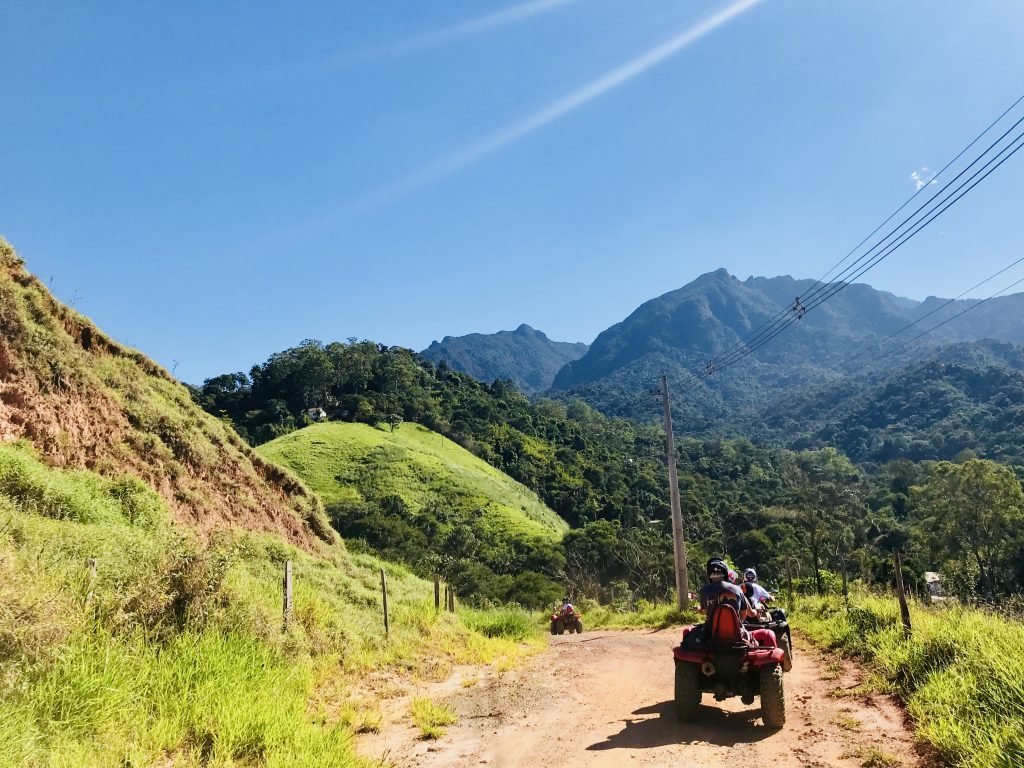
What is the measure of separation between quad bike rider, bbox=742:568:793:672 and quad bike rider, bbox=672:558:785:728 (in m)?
1.48

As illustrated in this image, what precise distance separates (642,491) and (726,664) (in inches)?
3537

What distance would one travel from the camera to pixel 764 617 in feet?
30.2

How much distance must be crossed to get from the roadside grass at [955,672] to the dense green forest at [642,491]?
743cm

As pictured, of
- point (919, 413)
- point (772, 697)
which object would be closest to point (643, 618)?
point (772, 697)

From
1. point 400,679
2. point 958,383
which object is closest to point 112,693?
point 400,679

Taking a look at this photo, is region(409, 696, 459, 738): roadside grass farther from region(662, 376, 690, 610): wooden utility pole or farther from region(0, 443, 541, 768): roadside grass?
region(662, 376, 690, 610): wooden utility pole

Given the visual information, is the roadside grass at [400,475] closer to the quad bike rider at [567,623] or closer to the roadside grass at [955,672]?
the quad bike rider at [567,623]

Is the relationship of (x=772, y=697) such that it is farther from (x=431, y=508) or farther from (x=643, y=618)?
(x=431, y=508)

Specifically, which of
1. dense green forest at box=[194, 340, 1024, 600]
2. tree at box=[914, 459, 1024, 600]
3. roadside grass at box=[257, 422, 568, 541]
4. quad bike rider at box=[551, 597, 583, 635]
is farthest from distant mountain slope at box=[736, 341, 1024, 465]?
quad bike rider at box=[551, 597, 583, 635]

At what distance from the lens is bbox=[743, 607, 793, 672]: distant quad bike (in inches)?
345

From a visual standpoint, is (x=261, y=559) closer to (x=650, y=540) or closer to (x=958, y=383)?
(x=650, y=540)

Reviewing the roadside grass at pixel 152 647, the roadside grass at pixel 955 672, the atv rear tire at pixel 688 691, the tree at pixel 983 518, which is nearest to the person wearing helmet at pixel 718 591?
the atv rear tire at pixel 688 691

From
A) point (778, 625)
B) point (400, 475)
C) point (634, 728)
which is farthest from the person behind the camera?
point (400, 475)

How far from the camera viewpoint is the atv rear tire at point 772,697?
266 inches
